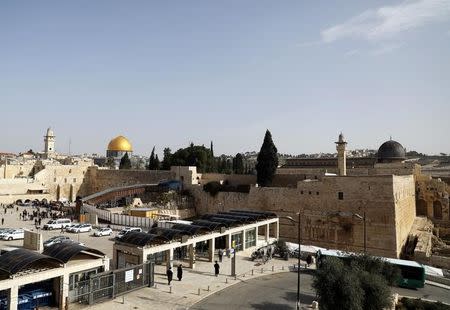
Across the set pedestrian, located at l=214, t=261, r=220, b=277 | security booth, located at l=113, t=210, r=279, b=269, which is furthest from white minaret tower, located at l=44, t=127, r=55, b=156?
pedestrian, located at l=214, t=261, r=220, b=277

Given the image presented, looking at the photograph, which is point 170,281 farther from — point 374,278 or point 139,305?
point 374,278

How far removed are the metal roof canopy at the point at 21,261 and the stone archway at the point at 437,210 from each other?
1625 inches

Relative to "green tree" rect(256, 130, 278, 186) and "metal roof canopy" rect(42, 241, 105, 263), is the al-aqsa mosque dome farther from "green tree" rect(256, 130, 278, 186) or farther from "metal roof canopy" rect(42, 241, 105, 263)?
"metal roof canopy" rect(42, 241, 105, 263)

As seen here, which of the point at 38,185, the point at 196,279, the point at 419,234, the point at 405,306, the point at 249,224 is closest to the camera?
the point at 405,306

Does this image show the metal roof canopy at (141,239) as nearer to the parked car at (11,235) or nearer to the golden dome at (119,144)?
the parked car at (11,235)

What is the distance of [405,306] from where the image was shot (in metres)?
15.6

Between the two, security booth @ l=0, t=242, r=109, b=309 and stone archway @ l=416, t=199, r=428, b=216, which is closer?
security booth @ l=0, t=242, r=109, b=309

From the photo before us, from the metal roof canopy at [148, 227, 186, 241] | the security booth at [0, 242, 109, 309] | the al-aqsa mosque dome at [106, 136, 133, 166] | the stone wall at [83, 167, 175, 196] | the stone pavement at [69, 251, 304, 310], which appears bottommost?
the stone pavement at [69, 251, 304, 310]

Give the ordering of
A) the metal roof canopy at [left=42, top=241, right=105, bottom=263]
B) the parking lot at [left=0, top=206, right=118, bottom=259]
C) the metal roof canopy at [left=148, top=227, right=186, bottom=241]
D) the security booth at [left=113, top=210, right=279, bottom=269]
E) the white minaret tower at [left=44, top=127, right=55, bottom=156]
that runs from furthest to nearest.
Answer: the white minaret tower at [left=44, top=127, right=55, bottom=156], the parking lot at [left=0, top=206, right=118, bottom=259], the metal roof canopy at [left=148, top=227, right=186, bottom=241], the security booth at [left=113, top=210, right=279, bottom=269], the metal roof canopy at [left=42, top=241, right=105, bottom=263]

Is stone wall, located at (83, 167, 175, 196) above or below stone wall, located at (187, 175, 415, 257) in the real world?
above

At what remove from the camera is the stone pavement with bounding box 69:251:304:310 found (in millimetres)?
14344

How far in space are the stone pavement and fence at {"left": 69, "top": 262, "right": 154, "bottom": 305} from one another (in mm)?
255

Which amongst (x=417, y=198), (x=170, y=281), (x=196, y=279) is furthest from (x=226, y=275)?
(x=417, y=198)

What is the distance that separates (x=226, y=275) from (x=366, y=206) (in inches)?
648
